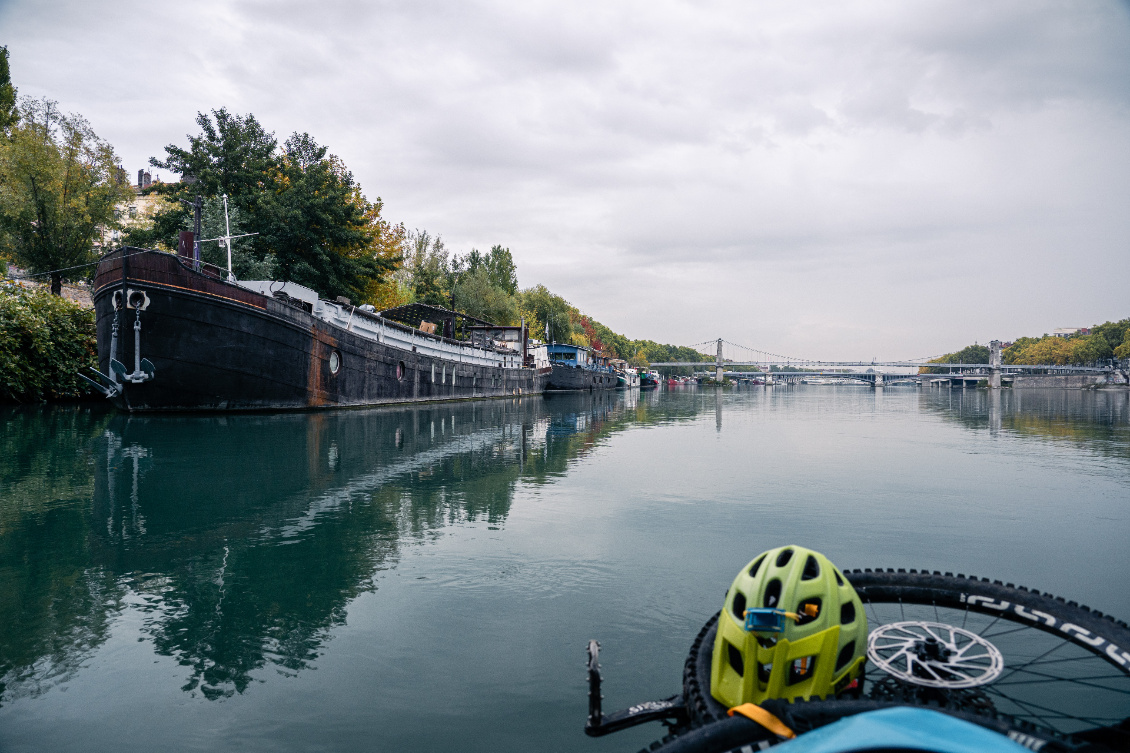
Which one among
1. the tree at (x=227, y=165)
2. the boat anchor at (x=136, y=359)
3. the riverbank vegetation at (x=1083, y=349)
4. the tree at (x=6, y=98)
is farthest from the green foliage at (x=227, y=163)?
the riverbank vegetation at (x=1083, y=349)

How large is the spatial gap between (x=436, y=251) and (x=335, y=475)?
57.8m

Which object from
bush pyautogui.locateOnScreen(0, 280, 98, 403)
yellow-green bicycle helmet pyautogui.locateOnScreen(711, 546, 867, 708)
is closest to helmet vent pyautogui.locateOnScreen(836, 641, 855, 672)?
yellow-green bicycle helmet pyautogui.locateOnScreen(711, 546, 867, 708)

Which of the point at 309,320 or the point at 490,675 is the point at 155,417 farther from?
the point at 490,675

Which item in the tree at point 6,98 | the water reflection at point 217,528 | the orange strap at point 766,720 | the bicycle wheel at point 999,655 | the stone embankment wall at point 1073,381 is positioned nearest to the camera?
the orange strap at point 766,720

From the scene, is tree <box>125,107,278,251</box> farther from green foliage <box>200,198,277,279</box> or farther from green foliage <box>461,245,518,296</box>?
green foliage <box>461,245,518,296</box>

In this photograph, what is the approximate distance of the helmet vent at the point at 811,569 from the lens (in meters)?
2.46

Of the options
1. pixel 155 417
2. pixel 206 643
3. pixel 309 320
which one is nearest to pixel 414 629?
pixel 206 643

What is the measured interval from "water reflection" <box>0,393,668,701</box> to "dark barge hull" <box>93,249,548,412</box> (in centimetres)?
387

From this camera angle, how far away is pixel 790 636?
2352 millimetres

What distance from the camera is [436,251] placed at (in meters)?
64.9

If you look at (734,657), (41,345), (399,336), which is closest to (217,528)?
(734,657)

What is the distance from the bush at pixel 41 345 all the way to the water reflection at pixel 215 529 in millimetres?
8920

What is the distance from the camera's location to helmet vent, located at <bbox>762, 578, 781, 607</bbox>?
2439 millimetres

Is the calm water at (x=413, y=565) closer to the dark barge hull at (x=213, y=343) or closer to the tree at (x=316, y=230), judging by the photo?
the dark barge hull at (x=213, y=343)
